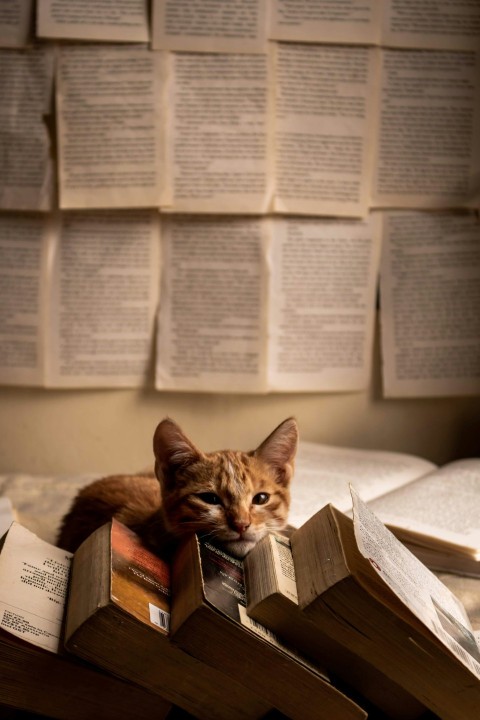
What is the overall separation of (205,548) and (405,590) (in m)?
0.21

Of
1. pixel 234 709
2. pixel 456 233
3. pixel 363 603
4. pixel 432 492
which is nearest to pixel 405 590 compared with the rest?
pixel 363 603

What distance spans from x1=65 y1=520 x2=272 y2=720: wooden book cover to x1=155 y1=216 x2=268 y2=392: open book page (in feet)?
2.93

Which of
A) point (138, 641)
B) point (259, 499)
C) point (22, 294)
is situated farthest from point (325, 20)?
point (138, 641)

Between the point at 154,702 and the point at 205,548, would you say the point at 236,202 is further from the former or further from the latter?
the point at 154,702

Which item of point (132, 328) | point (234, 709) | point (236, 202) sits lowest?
point (234, 709)

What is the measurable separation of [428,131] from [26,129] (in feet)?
2.71

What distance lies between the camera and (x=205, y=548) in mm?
819

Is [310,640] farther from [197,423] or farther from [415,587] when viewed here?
[197,423]

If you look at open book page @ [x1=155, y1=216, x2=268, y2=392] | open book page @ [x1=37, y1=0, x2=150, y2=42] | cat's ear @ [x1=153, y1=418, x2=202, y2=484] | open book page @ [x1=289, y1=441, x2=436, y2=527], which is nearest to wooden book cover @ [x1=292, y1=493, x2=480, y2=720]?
cat's ear @ [x1=153, y1=418, x2=202, y2=484]

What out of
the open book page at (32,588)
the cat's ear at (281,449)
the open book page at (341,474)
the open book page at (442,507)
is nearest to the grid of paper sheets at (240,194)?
the open book page at (341,474)

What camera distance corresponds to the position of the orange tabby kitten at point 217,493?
0.87 metres

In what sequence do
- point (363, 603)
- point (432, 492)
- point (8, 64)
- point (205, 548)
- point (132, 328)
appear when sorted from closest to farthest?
point (363, 603) → point (205, 548) → point (432, 492) → point (8, 64) → point (132, 328)

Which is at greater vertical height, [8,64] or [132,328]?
[8,64]

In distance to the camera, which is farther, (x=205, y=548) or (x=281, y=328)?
(x=281, y=328)
